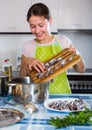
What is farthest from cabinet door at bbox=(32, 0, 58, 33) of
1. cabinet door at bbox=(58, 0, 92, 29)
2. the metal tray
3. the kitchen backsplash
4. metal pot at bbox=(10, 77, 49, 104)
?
the metal tray

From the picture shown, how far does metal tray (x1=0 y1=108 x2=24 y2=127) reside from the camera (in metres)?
0.94

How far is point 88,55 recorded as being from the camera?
3158 millimetres

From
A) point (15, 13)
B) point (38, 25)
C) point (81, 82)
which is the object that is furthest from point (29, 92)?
point (15, 13)

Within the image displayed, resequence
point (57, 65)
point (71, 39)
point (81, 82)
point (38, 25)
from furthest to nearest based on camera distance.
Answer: point (71, 39), point (81, 82), point (38, 25), point (57, 65)

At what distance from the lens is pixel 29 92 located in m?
1.15

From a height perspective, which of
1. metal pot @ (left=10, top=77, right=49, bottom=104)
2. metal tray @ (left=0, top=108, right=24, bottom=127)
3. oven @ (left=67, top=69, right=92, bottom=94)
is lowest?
oven @ (left=67, top=69, right=92, bottom=94)

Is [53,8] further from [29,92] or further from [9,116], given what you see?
[9,116]

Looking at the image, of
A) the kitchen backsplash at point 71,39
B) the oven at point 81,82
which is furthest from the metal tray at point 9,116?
the kitchen backsplash at point 71,39

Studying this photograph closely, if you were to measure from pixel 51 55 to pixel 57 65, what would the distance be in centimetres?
43

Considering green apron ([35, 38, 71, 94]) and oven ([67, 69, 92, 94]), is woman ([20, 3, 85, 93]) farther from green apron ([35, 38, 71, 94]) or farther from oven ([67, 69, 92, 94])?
oven ([67, 69, 92, 94])

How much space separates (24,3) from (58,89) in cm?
151

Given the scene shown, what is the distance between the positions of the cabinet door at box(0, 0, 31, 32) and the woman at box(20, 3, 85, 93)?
1.18m

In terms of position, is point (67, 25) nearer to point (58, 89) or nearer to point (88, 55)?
point (88, 55)

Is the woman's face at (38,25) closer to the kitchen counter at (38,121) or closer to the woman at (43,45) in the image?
the woman at (43,45)
